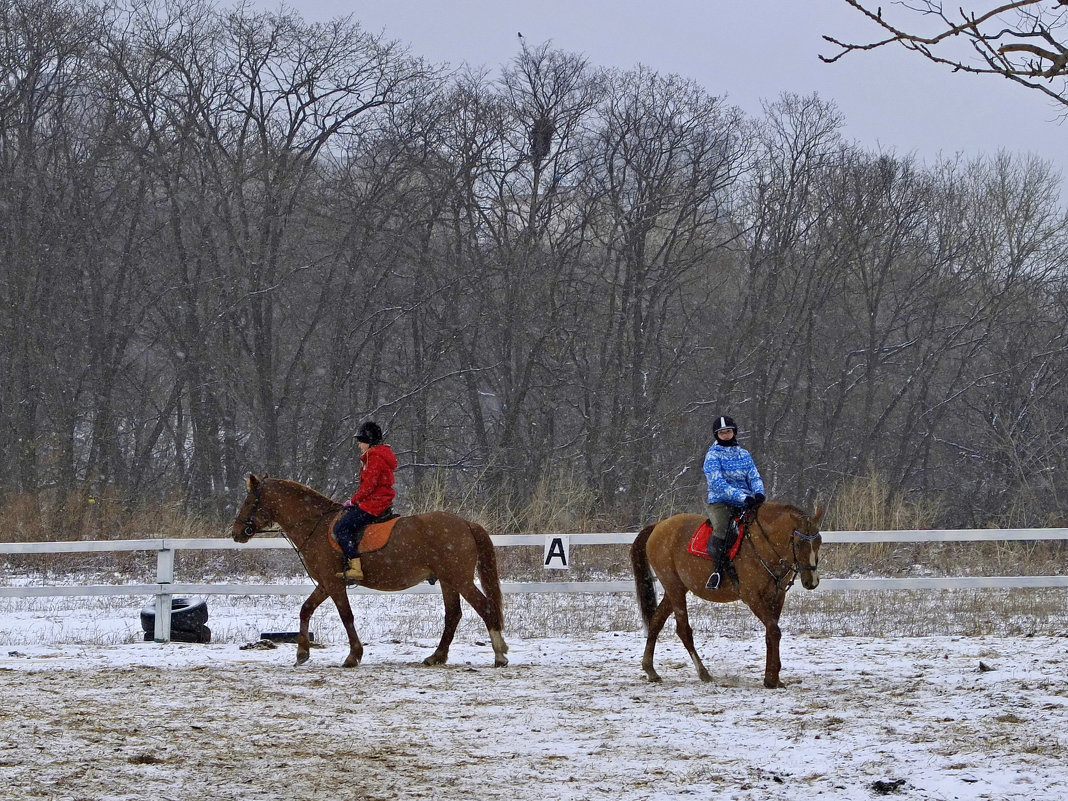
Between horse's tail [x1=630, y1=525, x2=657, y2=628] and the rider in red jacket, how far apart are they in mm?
2271

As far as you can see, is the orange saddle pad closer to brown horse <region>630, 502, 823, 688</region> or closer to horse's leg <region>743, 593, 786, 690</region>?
brown horse <region>630, 502, 823, 688</region>

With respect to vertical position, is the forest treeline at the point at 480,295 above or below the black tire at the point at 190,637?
above

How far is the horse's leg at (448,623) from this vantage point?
35.3 ft

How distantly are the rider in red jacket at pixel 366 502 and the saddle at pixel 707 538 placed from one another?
2.85 metres

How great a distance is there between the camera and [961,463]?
1280 inches

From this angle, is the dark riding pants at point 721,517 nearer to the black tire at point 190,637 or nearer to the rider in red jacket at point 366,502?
the rider in red jacket at point 366,502

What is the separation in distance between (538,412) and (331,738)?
23756mm

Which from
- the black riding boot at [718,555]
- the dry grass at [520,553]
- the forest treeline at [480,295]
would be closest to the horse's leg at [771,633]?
the black riding boot at [718,555]

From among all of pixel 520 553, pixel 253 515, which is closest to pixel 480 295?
pixel 520 553

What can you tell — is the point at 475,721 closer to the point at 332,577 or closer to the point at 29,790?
the point at 29,790

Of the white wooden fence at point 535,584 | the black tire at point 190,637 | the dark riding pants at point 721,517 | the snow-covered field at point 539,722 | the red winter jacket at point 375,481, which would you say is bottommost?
the black tire at point 190,637

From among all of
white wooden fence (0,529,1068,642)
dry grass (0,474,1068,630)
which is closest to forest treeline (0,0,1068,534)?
dry grass (0,474,1068,630)

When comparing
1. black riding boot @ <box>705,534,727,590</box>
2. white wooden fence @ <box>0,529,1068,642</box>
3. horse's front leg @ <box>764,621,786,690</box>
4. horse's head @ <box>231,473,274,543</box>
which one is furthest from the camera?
white wooden fence @ <box>0,529,1068,642</box>

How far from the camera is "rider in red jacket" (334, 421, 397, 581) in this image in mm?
10938
